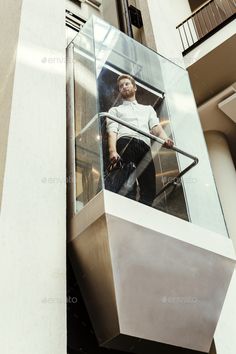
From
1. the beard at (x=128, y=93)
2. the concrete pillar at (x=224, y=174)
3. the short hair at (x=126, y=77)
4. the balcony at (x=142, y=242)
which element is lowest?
the balcony at (x=142, y=242)

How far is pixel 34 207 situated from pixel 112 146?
684mm

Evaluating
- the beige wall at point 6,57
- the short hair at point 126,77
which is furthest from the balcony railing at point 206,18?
the short hair at point 126,77

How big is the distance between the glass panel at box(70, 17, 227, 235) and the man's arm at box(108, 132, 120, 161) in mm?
33

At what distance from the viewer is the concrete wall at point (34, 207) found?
2.45m

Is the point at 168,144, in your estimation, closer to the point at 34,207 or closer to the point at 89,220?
the point at 89,220

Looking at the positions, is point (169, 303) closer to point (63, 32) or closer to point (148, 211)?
point (148, 211)

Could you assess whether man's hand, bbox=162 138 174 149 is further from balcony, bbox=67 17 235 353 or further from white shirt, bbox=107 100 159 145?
white shirt, bbox=107 100 159 145

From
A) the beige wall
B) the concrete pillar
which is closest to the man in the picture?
the beige wall

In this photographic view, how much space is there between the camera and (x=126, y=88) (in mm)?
3822

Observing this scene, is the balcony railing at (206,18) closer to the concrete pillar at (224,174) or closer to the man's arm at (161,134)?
the concrete pillar at (224,174)

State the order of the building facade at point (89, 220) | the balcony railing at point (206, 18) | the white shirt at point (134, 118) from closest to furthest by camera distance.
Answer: the building facade at point (89, 220)
the white shirt at point (134, 118)
the balcony railing at point (206, 18)

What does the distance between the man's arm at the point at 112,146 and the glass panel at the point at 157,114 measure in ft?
0.11

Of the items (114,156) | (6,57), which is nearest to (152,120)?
(114,156)

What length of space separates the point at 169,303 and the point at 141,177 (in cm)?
89
